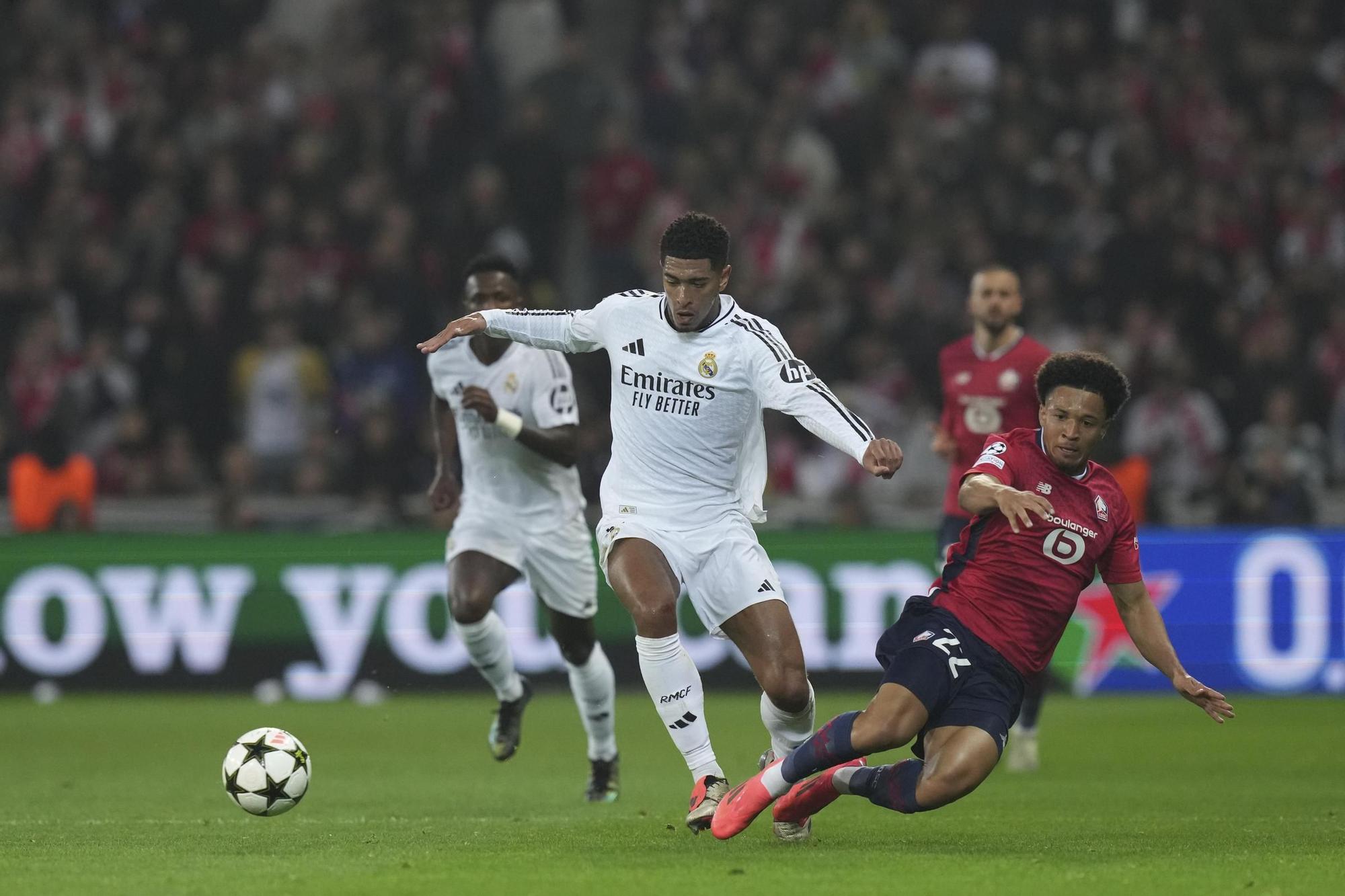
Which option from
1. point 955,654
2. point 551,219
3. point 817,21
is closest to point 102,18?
point 551,219

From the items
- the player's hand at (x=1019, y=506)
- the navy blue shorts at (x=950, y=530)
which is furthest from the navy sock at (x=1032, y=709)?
the player's hand at (x=1019, y=506)

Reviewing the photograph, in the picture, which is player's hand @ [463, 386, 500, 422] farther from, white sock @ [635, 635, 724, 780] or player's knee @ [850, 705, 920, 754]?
player's knee @ [850, 705, 920, 754]

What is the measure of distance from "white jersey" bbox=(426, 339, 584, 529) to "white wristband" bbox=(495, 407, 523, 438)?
35cm

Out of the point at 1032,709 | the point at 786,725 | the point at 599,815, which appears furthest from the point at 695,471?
the point at 1032,709

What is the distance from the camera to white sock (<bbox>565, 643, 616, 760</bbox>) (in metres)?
9.70

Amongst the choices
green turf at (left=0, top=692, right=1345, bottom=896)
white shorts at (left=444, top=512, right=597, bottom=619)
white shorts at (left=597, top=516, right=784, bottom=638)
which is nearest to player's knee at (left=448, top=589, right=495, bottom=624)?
white shorts at (left=444, top=512, right=597, bottom=619)

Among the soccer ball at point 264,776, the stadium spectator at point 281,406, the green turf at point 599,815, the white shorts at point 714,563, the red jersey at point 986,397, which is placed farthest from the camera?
the stadium spectator at point 281,406

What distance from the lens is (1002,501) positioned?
7.01m

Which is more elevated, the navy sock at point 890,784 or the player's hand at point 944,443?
the player's hand at point 944,443

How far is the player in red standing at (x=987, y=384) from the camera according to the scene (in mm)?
10680

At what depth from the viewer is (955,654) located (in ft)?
24.2

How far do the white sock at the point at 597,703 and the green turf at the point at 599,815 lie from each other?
0.28m

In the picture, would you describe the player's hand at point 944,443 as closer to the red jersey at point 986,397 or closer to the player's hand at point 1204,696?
the red jersey at point 986,397

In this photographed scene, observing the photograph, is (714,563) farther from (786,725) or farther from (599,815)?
Answer: (599,815)
